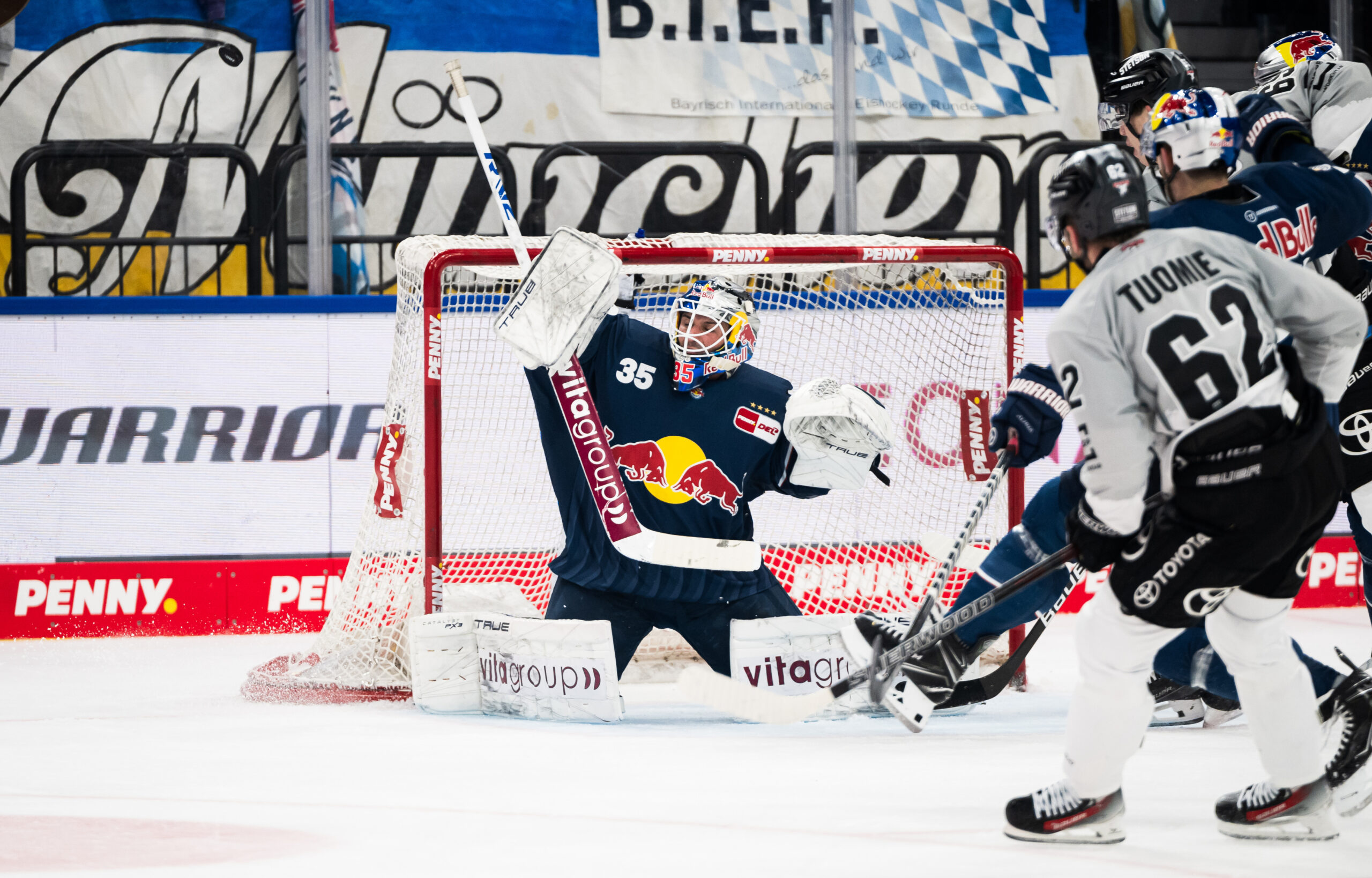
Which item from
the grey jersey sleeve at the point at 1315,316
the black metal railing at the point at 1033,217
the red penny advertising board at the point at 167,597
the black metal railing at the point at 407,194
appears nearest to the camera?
the grey jersey sleeve at the point at 1315,316

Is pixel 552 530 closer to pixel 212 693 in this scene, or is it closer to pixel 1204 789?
pixel 212 693

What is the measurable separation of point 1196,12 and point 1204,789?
492cm

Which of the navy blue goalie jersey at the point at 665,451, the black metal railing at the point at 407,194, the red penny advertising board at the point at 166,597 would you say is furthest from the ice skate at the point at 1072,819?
the black metal railing at the point at 407,194

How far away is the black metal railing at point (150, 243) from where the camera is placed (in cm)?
585

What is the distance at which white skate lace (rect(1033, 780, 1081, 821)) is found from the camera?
Result: 2465 millimetres

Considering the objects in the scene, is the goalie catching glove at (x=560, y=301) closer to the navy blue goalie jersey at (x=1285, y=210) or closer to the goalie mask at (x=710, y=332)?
the goalie mask at (x=710, y=332)

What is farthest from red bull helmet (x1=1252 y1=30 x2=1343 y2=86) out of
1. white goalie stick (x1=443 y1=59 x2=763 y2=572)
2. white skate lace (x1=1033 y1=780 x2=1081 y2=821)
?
white skate lace (x1=1033 y1=780 x2=1081 y2=821)

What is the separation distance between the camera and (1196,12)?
698cm

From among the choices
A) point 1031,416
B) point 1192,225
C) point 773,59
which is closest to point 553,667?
point 1031,416

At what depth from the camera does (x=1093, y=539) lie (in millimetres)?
2436

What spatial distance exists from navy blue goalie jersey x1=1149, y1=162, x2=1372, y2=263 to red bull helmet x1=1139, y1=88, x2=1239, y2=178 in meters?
0.09

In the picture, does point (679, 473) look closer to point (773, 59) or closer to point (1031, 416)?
point (1031, 416)

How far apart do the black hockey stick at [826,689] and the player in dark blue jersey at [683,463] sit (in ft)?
3.01

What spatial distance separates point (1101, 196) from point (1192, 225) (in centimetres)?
45
